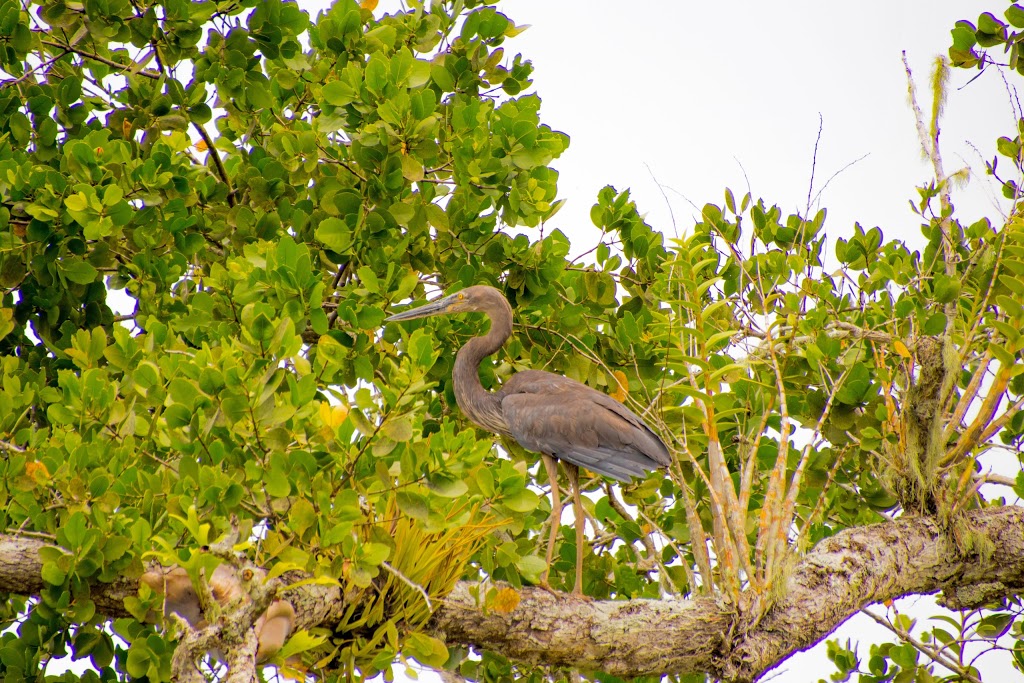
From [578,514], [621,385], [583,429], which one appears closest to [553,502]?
[578,514]

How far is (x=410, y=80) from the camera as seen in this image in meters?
3.95

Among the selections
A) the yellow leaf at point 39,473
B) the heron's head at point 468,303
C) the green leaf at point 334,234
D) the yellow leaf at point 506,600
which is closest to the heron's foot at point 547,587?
the yellow leaf at point 506,600

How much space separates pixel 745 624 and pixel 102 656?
7.65 ft

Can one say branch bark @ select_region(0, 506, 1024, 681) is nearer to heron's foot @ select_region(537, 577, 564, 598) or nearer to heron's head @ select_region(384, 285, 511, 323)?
heron's foot @ select_region(537, 577, 564, 598)

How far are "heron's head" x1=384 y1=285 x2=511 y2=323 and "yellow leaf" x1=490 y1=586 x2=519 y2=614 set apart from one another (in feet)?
4.78

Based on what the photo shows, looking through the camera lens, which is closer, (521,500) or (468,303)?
(521,500)

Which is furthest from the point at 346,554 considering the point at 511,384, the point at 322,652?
the point at 511,384

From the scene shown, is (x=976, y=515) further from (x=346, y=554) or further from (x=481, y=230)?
(x=346, y=554)

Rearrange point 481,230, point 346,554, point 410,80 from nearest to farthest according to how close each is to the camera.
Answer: point 346,554
point 410,80
point 481,230

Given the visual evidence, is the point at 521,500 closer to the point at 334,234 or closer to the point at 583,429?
the point at 583,429

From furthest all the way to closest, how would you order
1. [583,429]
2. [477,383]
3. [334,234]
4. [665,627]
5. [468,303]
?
[477,383], [468,303], [583,429], [334,234], [665,627]

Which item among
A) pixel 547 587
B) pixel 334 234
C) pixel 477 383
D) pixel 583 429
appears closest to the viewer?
pixel 547 587

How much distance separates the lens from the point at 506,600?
10.8 ft

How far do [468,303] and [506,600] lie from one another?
62.5 inches
